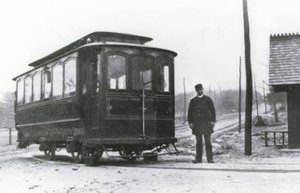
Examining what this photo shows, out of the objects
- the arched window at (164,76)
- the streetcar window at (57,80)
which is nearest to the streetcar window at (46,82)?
the streetcar window at (57,80)

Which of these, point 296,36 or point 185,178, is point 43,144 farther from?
point 296,36

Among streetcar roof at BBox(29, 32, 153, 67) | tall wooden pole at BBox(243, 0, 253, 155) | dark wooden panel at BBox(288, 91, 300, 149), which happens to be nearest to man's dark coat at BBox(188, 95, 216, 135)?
streetcar roof at BBox(29, 32, 153, 67)

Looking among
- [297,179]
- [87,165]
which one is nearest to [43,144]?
[87,165]

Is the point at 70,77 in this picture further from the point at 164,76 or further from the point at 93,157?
the point at 164,76

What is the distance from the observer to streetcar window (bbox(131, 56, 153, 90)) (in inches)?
507

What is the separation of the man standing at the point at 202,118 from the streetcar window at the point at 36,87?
251 inches

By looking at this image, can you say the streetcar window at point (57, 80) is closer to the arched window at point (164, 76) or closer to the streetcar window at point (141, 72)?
the streetcar window at point (141, 72)

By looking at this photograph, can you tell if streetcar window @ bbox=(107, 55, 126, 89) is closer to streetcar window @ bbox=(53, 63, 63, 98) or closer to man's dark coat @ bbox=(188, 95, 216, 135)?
man's dark coat @ bbox=(188, 95, 216, 135)

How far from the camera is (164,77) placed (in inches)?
534

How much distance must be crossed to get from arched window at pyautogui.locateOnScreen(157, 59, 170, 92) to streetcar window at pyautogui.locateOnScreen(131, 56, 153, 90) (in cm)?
34

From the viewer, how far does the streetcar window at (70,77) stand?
1345 centimetres

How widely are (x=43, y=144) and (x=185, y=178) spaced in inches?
359

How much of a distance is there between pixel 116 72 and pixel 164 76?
4.96 feet

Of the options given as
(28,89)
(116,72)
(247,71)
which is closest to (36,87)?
(28,89)
